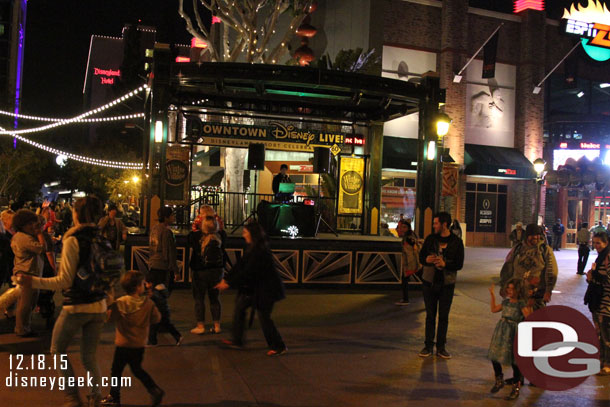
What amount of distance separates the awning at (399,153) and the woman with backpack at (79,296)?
70.3 feet

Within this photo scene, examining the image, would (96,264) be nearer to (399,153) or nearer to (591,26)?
(399,153)

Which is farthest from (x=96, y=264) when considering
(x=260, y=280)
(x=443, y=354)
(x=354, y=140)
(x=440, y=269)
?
(x=354, y=140)

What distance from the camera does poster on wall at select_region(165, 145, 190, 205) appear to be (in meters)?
12.3

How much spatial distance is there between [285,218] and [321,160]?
7.15 ft

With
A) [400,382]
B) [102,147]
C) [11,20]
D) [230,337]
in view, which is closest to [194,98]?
[230,337]

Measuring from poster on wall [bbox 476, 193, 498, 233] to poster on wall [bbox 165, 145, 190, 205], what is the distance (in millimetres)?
19959

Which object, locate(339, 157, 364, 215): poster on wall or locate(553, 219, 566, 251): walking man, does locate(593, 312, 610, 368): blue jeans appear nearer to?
locate(339, 157, 364, 215): poster on wall

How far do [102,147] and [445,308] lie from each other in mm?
47104

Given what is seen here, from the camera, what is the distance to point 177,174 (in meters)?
12.4

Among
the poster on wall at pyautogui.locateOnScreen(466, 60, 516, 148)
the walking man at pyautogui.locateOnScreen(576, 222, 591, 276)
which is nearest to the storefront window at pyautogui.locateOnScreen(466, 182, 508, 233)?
the poster on wall at pyautogui.locateOnScreen(466, 60, 516, 148)

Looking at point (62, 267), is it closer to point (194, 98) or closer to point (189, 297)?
point (189, 297)

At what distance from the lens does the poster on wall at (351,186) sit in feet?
52.1

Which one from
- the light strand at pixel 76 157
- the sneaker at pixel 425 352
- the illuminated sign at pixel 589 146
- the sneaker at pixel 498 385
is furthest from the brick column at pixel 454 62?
the sneaker at pixel 498 385

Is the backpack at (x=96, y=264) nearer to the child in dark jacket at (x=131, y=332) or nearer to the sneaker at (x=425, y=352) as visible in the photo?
the child in dark jacket at (x=131, y=332)
